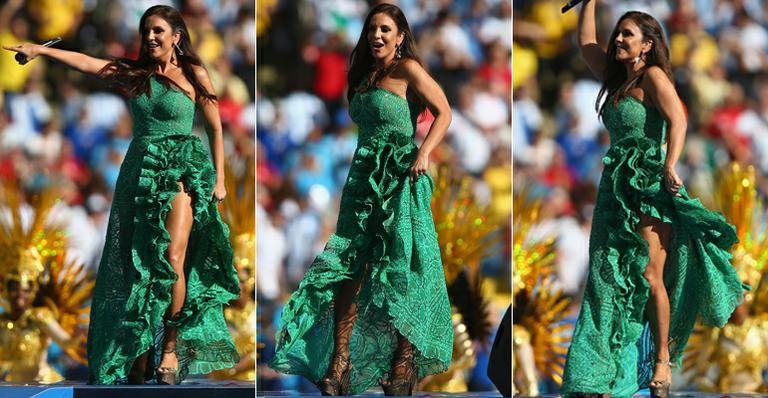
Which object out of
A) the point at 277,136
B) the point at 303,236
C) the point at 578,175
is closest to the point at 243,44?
the point at 277,136

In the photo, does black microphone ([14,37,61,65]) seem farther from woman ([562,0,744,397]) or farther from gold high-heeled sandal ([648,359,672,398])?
gold high-heeled sandal ([648,359,672,398])

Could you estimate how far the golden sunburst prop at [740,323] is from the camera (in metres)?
7.00

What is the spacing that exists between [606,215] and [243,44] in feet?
6.38

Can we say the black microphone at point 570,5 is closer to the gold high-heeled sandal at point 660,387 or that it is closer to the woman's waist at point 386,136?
the woman's waist at point 386,136

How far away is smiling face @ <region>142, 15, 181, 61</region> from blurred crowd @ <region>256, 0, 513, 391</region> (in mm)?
653

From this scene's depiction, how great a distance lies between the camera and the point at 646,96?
6328 millimetres

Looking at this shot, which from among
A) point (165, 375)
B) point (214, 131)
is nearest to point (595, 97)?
point (214, 131)

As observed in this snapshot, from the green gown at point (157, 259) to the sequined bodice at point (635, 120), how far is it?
5.73 ft

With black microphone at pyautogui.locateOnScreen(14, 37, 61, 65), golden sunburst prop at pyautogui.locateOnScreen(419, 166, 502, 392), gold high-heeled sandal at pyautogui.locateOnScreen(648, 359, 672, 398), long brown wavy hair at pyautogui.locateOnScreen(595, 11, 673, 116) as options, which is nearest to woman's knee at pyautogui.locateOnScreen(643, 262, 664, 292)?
gold high-heeled sandal at pyautogui.locateOnScreen(648, 359, 672, 398)

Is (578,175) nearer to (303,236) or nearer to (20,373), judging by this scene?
(303,236)

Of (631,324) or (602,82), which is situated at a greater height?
(602,82)

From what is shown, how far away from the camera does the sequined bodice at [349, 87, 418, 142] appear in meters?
6.38

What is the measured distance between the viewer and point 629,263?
20.5 ft

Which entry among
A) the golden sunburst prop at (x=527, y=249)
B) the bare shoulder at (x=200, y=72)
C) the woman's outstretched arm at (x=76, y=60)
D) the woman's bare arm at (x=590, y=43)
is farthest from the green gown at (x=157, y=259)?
the woman's bare arm at (x=590, y=43)
